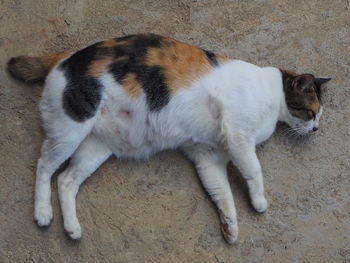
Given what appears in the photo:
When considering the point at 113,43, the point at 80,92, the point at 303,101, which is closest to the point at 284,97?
the point at 303,101

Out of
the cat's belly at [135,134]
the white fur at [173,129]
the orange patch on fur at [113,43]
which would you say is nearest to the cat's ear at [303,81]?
the white fur at [173,129]

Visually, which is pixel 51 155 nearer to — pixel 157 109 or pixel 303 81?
pixel 157 109

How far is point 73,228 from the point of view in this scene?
9.05 feet

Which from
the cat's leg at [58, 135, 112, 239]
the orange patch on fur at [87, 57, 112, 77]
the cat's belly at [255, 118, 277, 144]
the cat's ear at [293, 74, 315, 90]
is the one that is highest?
the orange patch on fur at [87, 57, 112, 77]

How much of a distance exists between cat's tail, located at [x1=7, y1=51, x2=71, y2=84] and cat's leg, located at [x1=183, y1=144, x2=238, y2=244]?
35.9 inches

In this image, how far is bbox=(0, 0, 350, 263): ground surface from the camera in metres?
2.85

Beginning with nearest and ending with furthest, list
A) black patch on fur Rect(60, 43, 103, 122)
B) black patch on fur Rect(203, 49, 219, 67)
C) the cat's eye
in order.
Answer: black patch on fur Rect(60, 43, 103, 122) → black patch on fur Rect(203, 49, 219, 67) → the cat's eye

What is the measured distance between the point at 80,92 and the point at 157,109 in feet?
1.40

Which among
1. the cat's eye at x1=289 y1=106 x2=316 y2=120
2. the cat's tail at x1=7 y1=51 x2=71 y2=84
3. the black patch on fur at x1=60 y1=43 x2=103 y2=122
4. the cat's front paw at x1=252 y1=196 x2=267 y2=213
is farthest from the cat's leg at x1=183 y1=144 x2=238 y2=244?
the cat's tail at x1=7 y1=51 x2=71 y2=84

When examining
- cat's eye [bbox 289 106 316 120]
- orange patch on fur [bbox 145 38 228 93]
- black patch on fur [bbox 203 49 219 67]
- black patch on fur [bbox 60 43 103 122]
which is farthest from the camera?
cat's eye [bbox 289 106 316 120]

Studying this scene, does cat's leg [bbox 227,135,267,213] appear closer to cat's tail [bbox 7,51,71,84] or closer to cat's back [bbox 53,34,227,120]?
cat's back [bbox 53,34,227,120]

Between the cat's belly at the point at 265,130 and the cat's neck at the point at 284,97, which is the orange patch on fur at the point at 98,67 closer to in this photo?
the cat's belly at the point at 265,130

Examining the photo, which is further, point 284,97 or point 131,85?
point 284,97

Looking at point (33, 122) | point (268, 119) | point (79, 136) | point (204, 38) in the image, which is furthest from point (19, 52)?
point (268, 119)
